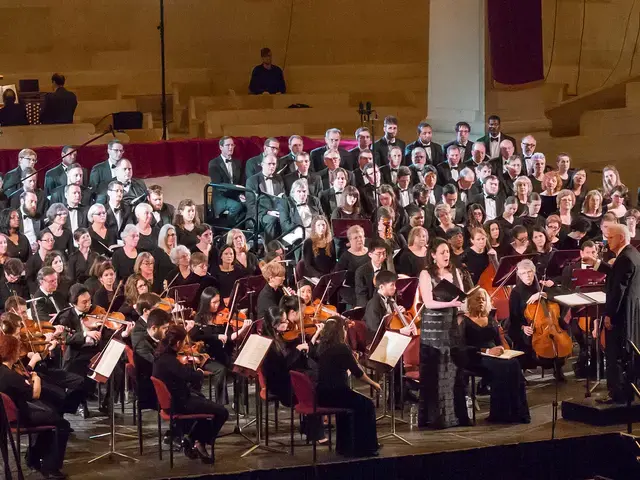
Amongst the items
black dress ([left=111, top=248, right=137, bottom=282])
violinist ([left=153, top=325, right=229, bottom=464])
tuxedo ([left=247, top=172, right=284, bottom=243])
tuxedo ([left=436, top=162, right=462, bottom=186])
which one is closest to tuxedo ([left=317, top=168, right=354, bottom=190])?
tuxedo ([left=247, top=172, right=284, bottom=243])

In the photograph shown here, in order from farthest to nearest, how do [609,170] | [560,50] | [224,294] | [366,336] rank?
[560,50] < [609,170] < [224,294] < [366,336]

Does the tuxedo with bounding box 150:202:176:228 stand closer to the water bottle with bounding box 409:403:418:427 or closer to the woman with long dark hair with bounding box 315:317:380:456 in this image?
the water bottle with bounding box 409:403:418:427

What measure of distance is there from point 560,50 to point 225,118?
194 inches

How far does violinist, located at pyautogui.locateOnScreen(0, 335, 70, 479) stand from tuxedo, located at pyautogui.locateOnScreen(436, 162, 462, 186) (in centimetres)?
538

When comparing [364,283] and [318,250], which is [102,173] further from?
[364,283]

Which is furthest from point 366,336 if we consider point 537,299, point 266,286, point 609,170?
point 609,170

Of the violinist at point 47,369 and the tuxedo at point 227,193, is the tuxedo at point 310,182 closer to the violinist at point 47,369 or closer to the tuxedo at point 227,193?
the tuxedo at point 227,193

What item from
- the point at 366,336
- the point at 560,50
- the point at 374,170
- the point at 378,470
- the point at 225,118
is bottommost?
the point at 378,470

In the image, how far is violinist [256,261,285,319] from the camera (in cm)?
950

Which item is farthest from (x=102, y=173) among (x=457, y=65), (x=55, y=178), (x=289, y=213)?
(x=457, y=65)

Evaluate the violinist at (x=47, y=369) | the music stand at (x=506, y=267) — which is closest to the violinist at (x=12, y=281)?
the violinist at (x=47, y=369)

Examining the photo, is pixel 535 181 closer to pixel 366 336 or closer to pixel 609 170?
pixel 609 170

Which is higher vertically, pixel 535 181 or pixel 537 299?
pixel 535 181

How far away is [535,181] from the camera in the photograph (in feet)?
42.1
